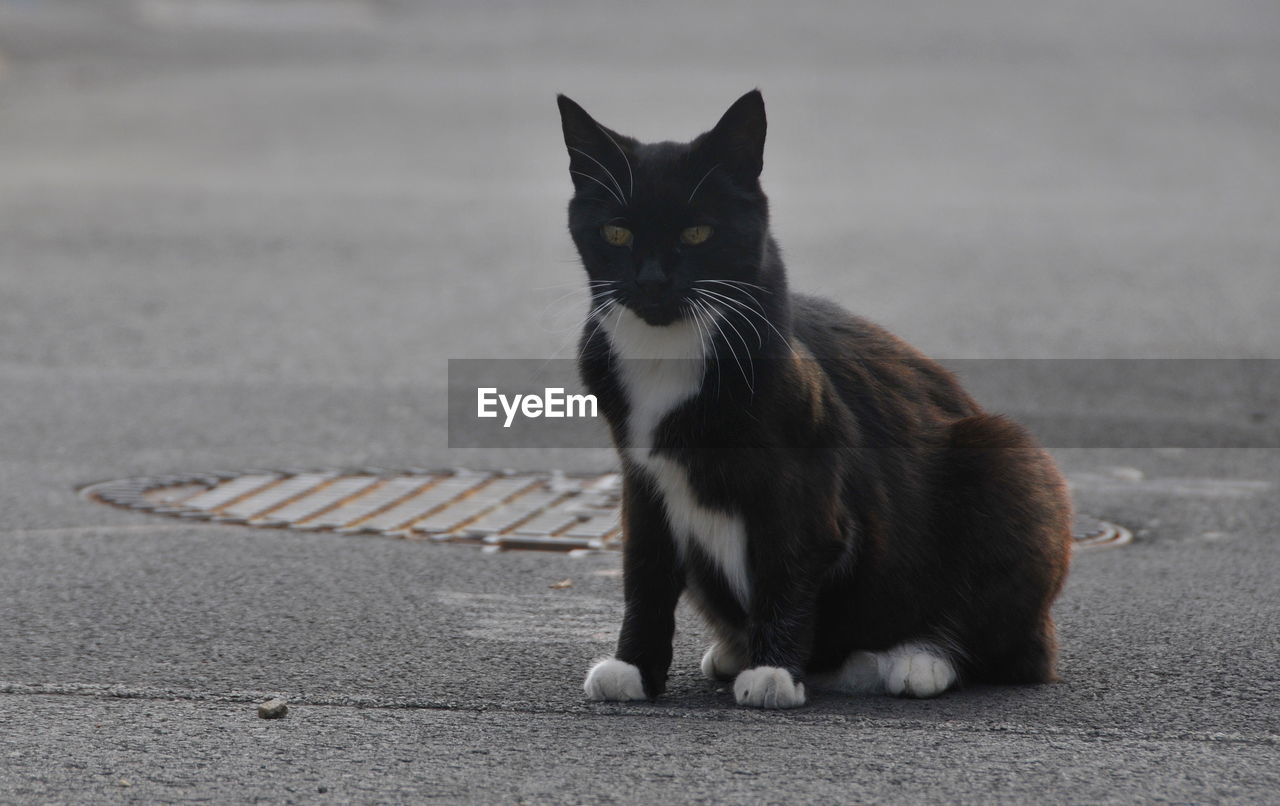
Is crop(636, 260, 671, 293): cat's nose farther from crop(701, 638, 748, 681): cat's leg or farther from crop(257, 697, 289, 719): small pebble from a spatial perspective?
crop(257, 697, 289, 719): small pebble

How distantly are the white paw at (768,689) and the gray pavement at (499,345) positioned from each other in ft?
0.25

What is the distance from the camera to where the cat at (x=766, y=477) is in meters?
3.56

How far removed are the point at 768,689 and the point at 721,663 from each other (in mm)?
370

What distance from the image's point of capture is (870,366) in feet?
13.1

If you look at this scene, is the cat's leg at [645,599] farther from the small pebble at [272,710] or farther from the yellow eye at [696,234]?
the small pebble at [272,710]

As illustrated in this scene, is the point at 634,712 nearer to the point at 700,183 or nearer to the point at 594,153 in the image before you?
the point at 700,183

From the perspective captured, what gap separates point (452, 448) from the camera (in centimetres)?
691

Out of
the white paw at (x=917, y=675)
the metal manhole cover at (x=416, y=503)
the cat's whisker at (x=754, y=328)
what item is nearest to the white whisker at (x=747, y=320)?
the cat's whisker at (x=754, y=328)

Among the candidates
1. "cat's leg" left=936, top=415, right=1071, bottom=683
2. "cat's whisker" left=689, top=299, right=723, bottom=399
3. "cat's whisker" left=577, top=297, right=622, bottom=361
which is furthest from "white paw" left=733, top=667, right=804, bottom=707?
"cat's whisker" left=577, top=297, right=622, bottom=361

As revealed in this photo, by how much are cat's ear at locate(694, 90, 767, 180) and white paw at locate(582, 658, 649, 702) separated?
1198 mm

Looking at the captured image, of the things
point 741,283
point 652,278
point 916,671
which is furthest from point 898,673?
point 652,278

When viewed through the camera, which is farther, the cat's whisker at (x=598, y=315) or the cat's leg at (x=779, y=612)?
the cat's whisker at (x=598, y=315)

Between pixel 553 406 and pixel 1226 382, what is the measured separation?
11.8 ft

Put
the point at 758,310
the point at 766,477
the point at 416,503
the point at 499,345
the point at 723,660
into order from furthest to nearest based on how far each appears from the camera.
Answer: the point at 499,345, the point at 416,503, the point at 723,660, the point at 758,310, the point at 766,477
